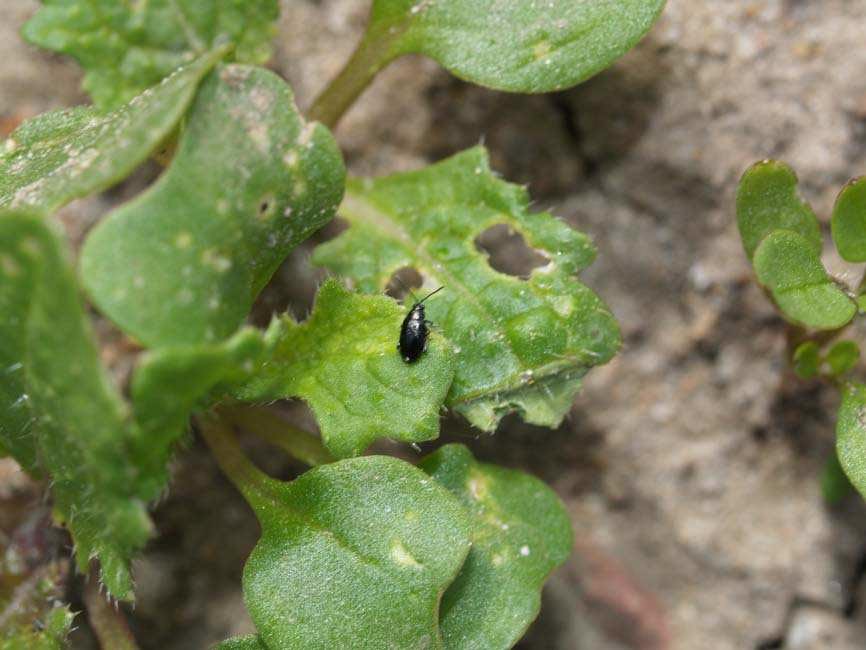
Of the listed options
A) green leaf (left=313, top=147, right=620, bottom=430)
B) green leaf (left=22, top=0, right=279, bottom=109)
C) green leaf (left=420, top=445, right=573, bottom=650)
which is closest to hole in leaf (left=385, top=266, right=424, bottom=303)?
green leaf (left=313, top=147, right=620, bottom=430)

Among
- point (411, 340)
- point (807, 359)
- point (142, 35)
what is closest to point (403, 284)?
point (411, 340)

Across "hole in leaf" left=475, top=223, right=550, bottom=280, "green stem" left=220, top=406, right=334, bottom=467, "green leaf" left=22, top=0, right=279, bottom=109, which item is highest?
"green leaf" left=22, top=0, right=279, bottom=109

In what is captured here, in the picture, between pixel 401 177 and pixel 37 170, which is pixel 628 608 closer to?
pixel 401 177

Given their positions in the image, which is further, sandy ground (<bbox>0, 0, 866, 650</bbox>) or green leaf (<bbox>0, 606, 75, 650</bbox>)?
sandy ground (<bbox>0, 0, 866, 650</bbox>)

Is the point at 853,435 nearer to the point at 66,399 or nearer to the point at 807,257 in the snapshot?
the point at 807,257

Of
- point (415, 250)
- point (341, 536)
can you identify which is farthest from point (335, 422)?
point (415, 250)

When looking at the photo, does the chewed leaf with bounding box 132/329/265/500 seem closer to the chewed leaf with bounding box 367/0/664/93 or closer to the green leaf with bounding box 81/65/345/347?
the green leaf with bounding box 81/65/345/347

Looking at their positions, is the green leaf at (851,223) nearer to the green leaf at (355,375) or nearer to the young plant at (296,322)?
the young plant at (296,322)

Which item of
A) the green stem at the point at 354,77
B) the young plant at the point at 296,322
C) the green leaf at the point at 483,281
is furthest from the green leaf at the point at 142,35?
the green leaf at the point at 483,281
